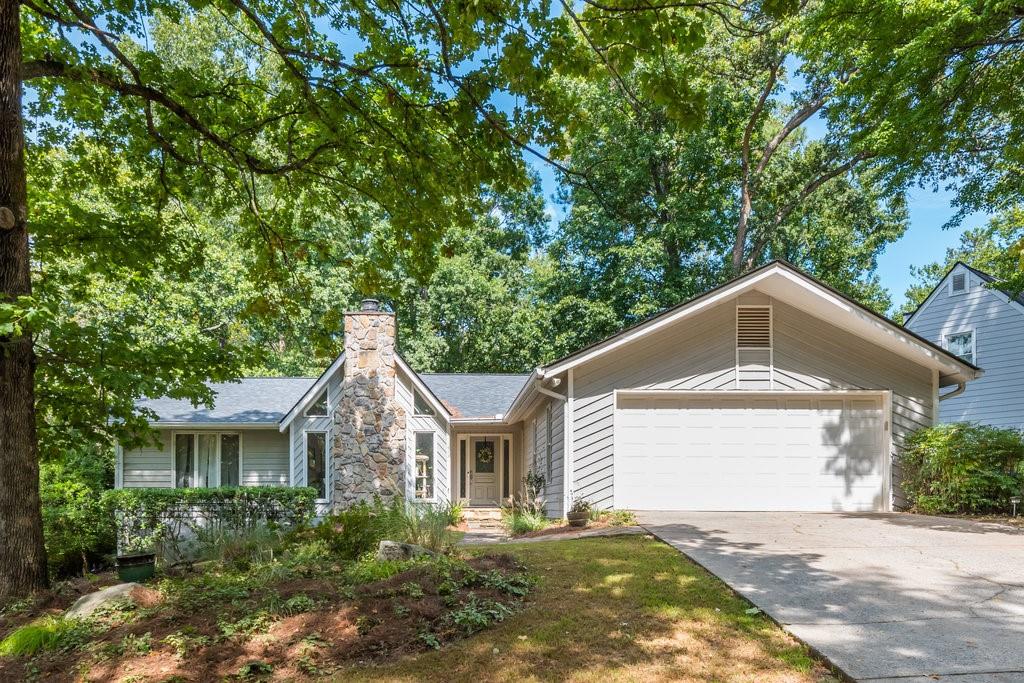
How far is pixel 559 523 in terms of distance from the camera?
34.7 ft

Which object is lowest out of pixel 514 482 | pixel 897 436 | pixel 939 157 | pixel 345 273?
pixel 514 482

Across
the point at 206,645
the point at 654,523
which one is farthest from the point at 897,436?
the point at 206,645

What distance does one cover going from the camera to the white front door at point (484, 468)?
62.0ft

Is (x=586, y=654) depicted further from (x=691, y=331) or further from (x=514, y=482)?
(x=514, y=482)

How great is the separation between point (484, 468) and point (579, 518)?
9.48 m

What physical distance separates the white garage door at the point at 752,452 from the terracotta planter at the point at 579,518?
157cm

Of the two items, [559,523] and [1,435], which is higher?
[1,435]

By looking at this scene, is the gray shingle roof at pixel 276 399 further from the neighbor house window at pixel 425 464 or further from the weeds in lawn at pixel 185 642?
the weeds in lawn at pixel 185 642

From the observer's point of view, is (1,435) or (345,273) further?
(345,273)

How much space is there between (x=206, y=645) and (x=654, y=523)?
21.5ft

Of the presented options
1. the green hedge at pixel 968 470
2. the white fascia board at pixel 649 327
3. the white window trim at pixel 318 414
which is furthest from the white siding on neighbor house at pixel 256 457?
the green hedge at pixel 968 470

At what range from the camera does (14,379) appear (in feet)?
19.6

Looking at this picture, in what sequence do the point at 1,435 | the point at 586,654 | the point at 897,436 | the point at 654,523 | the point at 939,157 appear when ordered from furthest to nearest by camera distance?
the point at 939,157 < the point at 897,436 < the point at 654,523 < the point at 1,435 < the point at 586,654

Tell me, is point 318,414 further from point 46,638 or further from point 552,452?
point 46,638
